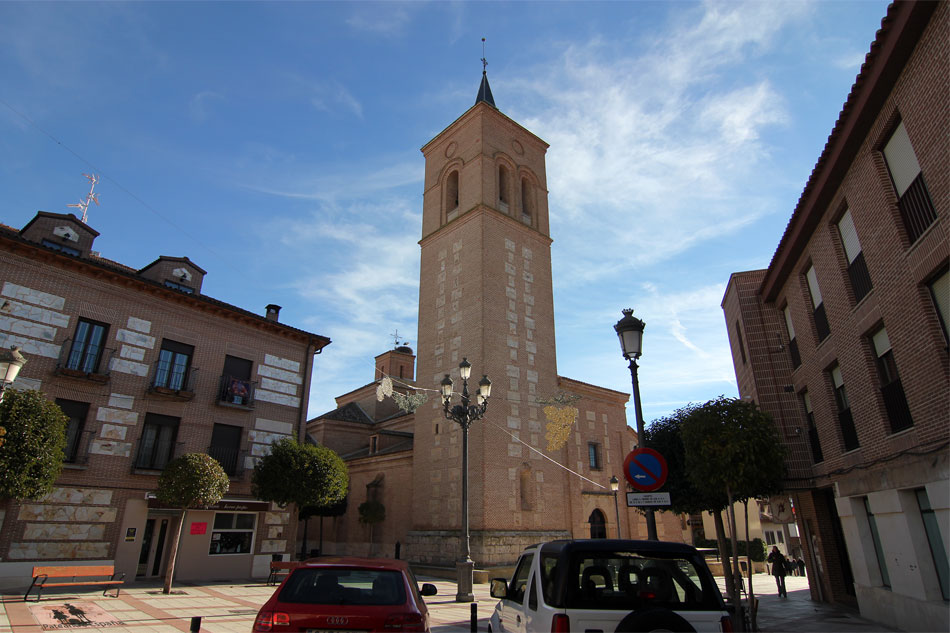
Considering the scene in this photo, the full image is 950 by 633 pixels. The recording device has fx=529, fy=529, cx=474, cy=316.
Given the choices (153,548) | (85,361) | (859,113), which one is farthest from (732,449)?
(85,361)

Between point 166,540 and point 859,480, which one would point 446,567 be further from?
point 859,480

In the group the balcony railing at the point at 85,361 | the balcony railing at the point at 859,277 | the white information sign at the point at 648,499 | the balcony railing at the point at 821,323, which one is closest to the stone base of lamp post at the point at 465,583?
the white information sign at the point at 648,499

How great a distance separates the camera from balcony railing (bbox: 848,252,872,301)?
10211 mm

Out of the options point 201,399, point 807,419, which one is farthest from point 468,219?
point 807,419

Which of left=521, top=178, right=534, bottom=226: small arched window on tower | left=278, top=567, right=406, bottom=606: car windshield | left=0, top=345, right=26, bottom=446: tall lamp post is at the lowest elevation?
left=278, top=567, right=406, bottom=606: car windshield

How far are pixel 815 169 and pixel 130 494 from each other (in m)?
20.1

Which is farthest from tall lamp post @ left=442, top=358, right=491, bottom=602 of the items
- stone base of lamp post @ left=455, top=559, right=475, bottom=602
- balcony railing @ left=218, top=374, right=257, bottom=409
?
balcony railing @ left=218, top=374, right=257, bottom=409

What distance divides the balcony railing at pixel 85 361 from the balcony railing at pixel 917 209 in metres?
19.9

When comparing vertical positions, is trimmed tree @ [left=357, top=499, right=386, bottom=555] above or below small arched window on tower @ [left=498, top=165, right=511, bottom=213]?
below

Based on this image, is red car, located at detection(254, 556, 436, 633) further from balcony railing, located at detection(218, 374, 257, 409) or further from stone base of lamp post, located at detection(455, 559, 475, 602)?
balcony railing, located at detection(218, 374, 257, 409)

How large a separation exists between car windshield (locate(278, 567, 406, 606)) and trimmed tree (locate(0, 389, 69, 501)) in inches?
435

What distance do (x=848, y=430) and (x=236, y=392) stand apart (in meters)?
18.2

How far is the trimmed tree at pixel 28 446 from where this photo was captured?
12.0 metres

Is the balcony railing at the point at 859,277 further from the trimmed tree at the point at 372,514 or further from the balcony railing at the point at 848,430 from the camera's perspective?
the trimmed tree at the point at 372,514
